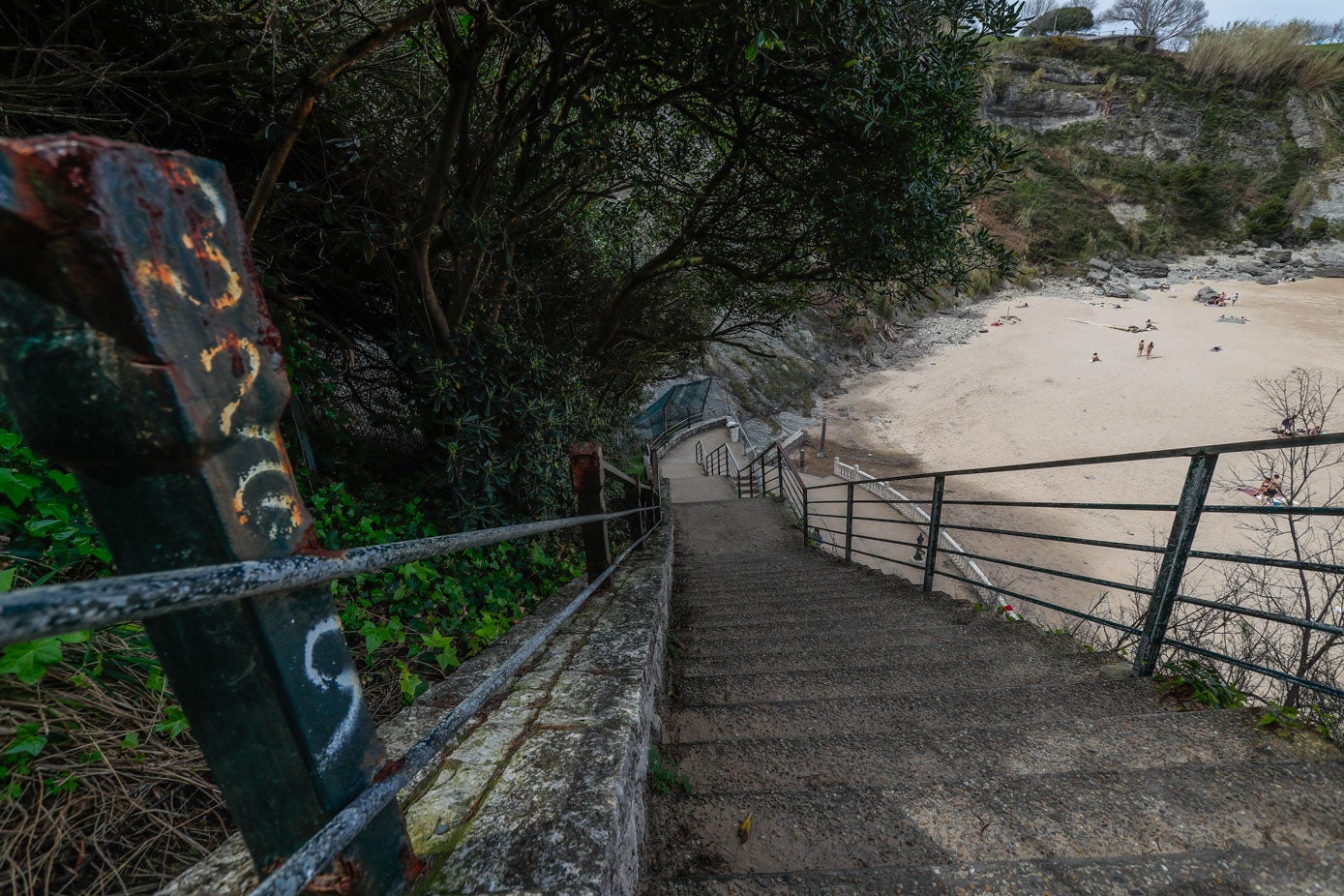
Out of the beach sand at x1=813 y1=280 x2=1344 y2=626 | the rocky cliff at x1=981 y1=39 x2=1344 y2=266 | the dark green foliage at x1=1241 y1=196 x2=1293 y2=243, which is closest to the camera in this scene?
the beach sand at x1=813 y1=280 x2=1344 y2=626

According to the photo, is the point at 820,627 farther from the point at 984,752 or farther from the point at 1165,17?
the point at 1165,17

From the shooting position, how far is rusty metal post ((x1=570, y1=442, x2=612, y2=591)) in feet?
8.79

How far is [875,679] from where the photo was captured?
2.55 m

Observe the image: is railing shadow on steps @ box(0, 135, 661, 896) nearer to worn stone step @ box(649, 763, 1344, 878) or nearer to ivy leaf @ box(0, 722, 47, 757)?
worn stone step @ box(649, 763, 1344, 878)

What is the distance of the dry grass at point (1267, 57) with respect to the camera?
118 feet

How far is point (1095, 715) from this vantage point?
201 cm

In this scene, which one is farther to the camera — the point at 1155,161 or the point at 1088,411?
the point at 1155,161

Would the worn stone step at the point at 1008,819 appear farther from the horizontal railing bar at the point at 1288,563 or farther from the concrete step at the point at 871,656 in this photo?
the concrete step at the point at 871,656

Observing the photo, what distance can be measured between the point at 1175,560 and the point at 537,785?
254cm

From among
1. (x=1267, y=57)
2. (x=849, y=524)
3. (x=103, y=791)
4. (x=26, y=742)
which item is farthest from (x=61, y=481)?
(x=1267, y=57)

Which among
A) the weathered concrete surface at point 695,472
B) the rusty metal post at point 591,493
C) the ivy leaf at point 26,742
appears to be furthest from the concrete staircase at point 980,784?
the weathered concrete surface at point 695,472

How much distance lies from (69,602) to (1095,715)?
276 centimetres

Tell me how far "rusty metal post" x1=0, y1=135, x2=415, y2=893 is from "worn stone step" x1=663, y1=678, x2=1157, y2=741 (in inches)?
65.3

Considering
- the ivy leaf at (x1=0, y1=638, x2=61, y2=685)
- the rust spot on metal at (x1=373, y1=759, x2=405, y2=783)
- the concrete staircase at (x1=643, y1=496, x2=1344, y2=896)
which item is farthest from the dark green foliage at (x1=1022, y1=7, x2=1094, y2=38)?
the ivy leaf at (x1=0, y1=638, x2=61, y2=685)
